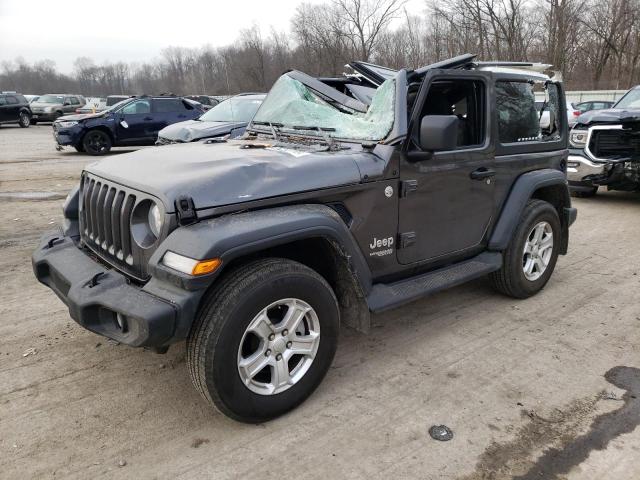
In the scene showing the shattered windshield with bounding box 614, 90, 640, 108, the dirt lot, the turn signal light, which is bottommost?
the dirt lot

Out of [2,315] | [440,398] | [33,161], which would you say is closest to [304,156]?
[440,398]

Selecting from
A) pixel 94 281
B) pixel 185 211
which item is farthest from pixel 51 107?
pixel 185 211

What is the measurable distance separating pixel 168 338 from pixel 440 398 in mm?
1691

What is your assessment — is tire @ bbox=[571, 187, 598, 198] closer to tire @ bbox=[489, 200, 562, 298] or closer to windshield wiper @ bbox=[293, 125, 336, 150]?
tire @ bbox=[489, 200, 562, 298]

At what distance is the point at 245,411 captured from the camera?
2.69 meters

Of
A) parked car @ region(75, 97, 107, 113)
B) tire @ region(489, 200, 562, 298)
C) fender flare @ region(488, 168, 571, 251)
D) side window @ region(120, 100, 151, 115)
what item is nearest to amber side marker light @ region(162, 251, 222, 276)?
fender flare @ region(488, 168, 571, 251)

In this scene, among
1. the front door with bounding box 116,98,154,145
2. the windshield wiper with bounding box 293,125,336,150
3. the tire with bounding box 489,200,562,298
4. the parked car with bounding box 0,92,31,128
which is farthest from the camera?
the parked car with bounding box 0,92,31,128

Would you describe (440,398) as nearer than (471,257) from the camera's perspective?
Yes

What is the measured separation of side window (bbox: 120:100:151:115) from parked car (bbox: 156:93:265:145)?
5.03 metres

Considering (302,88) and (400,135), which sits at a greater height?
(302,88)

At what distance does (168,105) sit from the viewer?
15.8m

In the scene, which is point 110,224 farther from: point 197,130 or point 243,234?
point 197,130

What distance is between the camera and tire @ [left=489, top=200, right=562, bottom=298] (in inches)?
169

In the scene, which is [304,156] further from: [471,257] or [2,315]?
[2,315]
